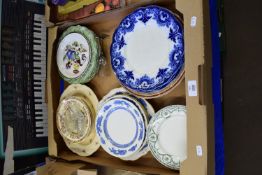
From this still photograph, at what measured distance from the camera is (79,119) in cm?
126

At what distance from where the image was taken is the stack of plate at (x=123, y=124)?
1078 mm

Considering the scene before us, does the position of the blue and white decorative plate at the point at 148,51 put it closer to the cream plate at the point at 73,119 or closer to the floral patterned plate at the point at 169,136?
the floral patterned plate at the point at 169,136

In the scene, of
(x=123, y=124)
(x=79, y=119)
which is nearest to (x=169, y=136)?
(x=123, y=124)

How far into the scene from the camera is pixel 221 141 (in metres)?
0.94

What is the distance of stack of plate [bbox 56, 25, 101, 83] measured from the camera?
1206 mm

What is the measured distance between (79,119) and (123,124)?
8.6 inches

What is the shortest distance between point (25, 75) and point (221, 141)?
82 centimetres

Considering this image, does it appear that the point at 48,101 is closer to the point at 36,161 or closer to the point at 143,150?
the point at 36,161

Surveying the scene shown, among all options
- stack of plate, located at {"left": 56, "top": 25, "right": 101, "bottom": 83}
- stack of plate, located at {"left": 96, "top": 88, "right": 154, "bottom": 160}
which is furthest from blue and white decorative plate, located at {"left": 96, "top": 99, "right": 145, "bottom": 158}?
stack of plate, located at {"left": 56, "top": 25, "right": 101, "bottom": 83}

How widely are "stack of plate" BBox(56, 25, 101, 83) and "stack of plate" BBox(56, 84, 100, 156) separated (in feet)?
0.18

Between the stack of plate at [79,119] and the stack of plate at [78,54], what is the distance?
0.18ft

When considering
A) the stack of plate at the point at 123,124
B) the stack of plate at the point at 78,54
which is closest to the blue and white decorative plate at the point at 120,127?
the stack of plate at the point at 123,124

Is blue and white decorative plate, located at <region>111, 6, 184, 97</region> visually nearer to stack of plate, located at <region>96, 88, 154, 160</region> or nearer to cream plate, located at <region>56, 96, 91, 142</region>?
stack of plate, located at <region>96, 88, 154, 160</region>

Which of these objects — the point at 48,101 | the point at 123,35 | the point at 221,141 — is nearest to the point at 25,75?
the point at 48,101
